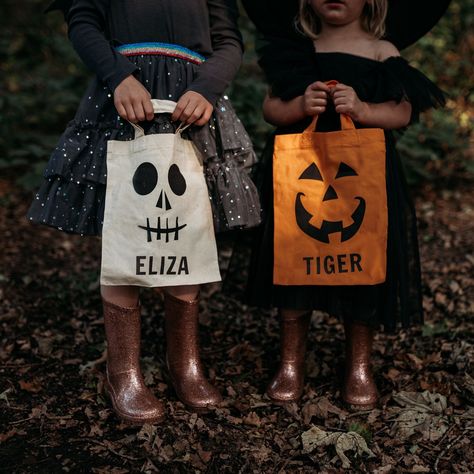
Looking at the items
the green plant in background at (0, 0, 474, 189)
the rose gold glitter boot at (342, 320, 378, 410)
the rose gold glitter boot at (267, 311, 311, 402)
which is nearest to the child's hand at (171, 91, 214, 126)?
the rose gold glitter boot at (267, 311, 311, 402)

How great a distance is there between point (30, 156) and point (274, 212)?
362 cm

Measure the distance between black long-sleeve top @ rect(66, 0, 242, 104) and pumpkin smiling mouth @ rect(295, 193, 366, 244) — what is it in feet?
1.70

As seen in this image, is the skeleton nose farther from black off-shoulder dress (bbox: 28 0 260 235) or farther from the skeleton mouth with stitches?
black off-shoulder dress (bbox: 28 0 260 235)

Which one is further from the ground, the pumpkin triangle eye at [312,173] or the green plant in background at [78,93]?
the green plant in background at [78,93]

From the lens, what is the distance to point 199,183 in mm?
2150

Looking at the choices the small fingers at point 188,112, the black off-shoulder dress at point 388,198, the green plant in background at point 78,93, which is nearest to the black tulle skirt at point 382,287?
the black off-shoulder dress at point 388,198

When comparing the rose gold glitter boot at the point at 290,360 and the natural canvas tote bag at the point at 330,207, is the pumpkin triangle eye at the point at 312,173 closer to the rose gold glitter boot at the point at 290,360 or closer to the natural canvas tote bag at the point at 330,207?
the natural canvas tote bag at the point at 330,207

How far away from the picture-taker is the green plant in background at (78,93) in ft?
14.9

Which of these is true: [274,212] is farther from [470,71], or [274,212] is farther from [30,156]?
[470,71]

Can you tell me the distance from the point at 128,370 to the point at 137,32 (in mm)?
1214

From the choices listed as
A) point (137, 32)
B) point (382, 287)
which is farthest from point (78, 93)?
point (382, 287)

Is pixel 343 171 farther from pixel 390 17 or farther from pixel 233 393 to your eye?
pixel 233 393

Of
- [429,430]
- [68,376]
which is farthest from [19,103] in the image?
[429,430]

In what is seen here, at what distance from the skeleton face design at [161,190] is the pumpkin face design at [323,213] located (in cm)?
46
